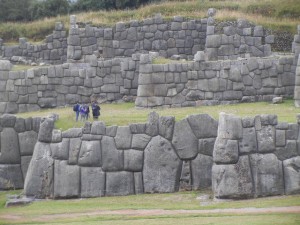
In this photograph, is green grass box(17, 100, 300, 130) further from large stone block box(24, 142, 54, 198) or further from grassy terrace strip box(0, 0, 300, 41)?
grassy terrace strip box(0, 0, 300, 41)

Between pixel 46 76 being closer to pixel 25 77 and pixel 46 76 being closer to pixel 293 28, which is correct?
pixel 25 77

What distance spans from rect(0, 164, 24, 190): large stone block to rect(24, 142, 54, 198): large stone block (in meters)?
1.74

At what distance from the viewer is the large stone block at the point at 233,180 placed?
25094 millimetres

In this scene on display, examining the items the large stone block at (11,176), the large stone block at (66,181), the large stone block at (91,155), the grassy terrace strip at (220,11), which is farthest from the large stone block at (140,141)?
the grassy terrace strip at (220,11)

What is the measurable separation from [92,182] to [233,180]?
3898 mm

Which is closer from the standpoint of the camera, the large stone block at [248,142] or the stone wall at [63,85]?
the large stone block at [248,142]

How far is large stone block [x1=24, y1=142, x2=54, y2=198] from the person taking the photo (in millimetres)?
27234

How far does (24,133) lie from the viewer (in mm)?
29562

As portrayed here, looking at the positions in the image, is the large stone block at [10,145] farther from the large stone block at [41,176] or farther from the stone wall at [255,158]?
the stone wall at [255,158]

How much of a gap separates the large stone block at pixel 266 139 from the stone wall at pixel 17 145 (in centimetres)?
688

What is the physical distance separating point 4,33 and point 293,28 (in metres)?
18.0

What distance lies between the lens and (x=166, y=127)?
2680cm

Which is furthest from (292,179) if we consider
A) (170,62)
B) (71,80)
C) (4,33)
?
(4,33)

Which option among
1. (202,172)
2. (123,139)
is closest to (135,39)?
(123,139)
